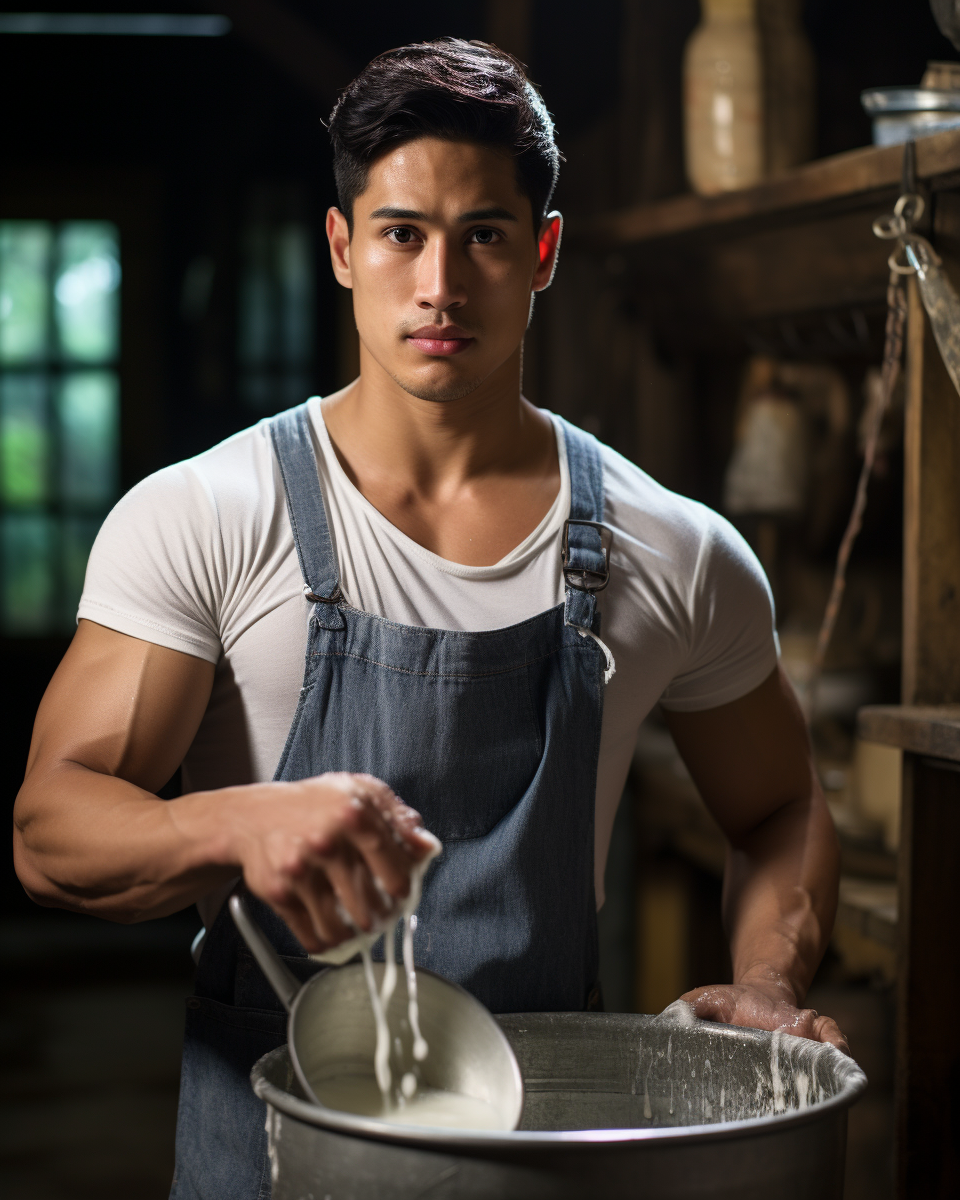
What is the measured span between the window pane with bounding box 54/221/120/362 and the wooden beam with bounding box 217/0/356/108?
2.33 meters

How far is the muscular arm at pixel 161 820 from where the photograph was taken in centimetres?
104

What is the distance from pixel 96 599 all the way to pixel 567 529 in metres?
0.51

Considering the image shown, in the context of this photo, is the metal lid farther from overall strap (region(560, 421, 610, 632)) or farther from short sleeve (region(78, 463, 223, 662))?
short sleeve (region(78, 463, 223, 662))

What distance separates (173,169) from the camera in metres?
5.70

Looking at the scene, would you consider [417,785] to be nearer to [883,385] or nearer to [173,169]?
[883,385]

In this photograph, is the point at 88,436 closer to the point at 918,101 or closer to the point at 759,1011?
the point at 918,101

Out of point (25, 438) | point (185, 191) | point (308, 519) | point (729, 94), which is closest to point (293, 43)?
point (729, 94)

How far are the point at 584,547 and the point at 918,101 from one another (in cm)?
86

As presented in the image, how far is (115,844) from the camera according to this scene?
1.20 metres

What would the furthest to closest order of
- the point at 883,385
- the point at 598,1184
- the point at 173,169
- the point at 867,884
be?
the point at 173,169
the point at 867,884
the point at 883,385
the point at 598,1184

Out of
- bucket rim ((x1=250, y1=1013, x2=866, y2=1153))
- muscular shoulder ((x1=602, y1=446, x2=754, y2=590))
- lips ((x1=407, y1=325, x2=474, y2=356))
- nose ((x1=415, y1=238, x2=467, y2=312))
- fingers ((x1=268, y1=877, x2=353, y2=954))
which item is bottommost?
bucket rim ((x1=250, y1=1013, x2=866, y2=1153))

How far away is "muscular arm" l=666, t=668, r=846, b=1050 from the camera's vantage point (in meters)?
1.56

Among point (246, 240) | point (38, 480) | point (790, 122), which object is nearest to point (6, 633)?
point (38, 480)

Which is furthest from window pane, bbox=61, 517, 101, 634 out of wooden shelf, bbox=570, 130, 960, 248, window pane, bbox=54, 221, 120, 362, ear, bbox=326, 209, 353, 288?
ear, bbox=326, 209, 353, 288
